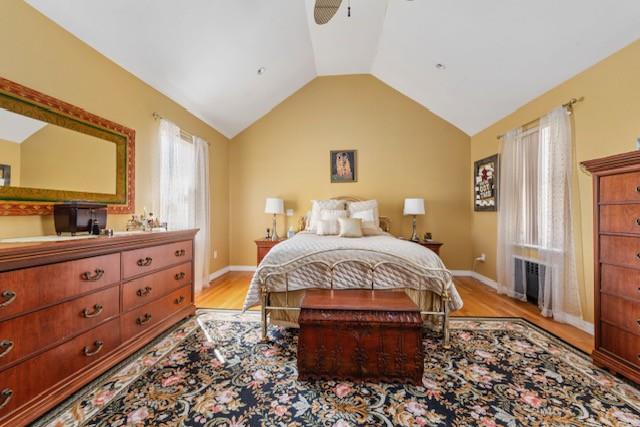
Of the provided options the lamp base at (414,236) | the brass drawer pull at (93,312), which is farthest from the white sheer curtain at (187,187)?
the lamp base at (414,236)

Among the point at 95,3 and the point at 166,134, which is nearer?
the point at 95,3

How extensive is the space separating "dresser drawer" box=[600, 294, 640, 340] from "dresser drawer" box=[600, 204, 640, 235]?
1.56ft

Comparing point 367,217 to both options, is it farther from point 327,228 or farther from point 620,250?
point 620,250

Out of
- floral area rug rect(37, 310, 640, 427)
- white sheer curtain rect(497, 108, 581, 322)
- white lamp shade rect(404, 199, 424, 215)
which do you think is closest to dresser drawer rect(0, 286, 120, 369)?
floral area rug rect(37, 310, 640, 427)

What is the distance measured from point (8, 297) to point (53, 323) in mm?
296

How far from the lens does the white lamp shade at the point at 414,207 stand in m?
4.23

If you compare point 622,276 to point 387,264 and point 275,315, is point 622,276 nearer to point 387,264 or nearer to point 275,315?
point 387,264

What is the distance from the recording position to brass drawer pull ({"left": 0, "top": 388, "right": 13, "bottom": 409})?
124 cm

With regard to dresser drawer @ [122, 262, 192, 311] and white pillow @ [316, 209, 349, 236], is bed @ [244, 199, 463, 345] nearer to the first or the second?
dresser drawer @ [122, 262, 192, 311]

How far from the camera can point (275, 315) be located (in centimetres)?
245

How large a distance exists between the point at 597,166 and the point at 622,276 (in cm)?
77

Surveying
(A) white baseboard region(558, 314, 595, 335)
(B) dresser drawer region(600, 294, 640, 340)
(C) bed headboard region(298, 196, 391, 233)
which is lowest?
(A) white baseboard region(558, 314, 595, 335)

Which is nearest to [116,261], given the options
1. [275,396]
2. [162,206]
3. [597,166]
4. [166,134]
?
[162,206]

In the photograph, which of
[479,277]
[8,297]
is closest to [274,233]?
[8,297]
